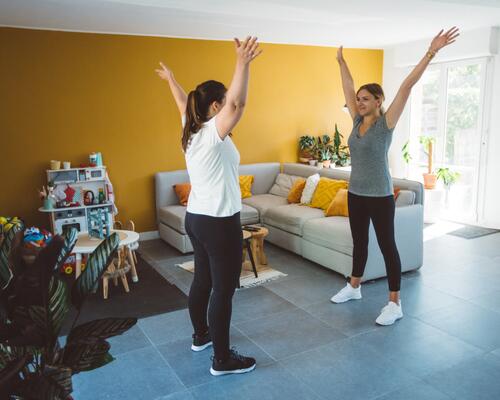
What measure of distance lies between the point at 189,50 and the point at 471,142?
3.73 meters

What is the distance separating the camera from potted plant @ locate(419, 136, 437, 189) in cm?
620

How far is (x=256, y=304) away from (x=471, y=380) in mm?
1589

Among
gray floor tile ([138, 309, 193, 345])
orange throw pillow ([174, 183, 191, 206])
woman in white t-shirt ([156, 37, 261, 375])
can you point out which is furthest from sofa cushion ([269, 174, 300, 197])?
woman in white t-shirt ([156, 37, 261, 375])

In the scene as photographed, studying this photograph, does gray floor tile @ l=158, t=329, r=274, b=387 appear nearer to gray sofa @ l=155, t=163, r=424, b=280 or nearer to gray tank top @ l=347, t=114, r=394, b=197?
gray tank top @ l=347, t=114, r=394, b=197

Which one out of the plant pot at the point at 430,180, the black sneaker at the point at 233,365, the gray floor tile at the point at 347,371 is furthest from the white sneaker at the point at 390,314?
the plant pot at the point at 430,180

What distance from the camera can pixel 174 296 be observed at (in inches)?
148

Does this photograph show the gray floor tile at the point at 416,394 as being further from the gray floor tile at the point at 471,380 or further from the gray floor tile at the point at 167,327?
the gray floor tile at the point at 167,327

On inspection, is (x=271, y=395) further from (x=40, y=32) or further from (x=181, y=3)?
(x=40, y=32)

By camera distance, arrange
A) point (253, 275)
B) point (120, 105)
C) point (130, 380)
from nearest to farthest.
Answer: point (130, 380)
point (253, 275)
point (120, 105)

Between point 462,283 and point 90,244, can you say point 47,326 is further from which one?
point 462,283

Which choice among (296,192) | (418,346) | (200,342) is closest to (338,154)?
(296,192)

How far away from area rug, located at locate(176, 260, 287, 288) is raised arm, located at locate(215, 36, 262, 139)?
2.20 metres

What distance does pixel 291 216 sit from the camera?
15.6 ft

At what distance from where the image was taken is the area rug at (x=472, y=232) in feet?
17.8
